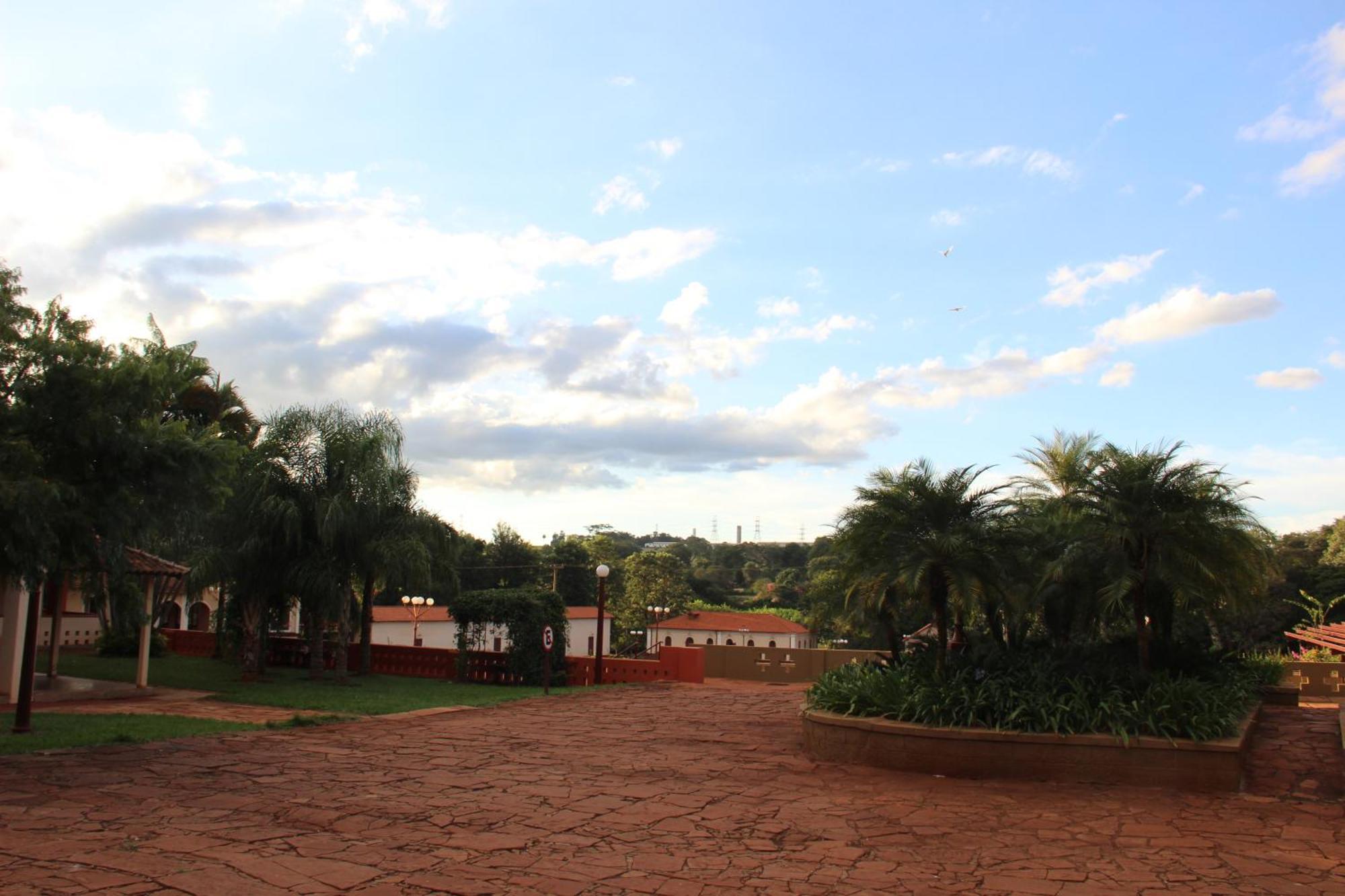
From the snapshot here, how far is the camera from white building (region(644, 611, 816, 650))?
242 ft

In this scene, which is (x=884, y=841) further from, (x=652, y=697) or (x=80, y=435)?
(x=652, y=697)

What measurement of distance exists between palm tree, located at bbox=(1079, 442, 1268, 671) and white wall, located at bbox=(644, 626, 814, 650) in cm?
5991

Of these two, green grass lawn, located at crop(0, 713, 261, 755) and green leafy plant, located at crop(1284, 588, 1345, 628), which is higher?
green leafy plant, located at crop(1284, 588, 1345, 628)

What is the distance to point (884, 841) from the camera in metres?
8.14

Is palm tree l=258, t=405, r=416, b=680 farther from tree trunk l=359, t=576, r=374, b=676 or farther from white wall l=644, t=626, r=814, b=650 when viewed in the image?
white wall l=644, t=626, r=814, b=650

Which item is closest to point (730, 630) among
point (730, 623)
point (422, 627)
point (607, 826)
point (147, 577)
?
point (730, 623)

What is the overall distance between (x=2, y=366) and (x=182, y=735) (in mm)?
5351

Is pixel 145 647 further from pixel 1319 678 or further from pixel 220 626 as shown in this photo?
pixel 1319 678

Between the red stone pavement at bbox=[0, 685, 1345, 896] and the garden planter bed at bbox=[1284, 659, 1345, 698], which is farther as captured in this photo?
the garden planter bed at bbox=[1284, 659, 1345, 698]

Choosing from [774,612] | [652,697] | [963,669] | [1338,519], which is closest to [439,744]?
[963,669]

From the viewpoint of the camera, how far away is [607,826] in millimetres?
8609

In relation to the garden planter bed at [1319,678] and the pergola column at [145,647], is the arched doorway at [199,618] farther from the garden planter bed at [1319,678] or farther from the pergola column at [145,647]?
the garden planter bed at [1319,678]

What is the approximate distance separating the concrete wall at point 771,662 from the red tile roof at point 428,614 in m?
28.7

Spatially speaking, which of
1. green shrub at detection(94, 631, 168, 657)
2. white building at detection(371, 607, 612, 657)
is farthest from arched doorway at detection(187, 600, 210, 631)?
green shrub at detection(94, 631, 168, 657)
